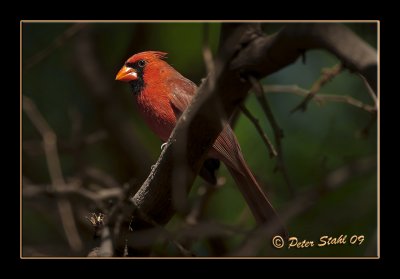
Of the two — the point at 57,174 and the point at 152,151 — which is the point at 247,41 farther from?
the point at 152,151

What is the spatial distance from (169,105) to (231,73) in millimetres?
1422

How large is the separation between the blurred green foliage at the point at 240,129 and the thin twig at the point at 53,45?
4cm

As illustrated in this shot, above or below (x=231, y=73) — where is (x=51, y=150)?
below

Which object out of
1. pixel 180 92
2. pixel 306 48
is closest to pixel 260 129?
pixel 306 48

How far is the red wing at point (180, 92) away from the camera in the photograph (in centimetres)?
376

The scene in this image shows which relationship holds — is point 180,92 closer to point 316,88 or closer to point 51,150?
point 51,150

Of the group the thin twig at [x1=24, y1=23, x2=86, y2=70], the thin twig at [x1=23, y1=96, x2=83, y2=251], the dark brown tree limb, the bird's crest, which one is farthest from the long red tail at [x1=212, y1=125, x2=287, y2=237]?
the thin twig at [x1=24, y1=23, x2=86, y2=70]

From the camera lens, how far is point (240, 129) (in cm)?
421

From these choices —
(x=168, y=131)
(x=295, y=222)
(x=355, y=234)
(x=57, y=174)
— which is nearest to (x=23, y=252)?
(x=57, y=174)

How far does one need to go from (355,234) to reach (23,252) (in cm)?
182

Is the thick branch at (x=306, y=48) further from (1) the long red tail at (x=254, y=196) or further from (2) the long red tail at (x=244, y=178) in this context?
(1) the long red tail at (x=254, y=196)

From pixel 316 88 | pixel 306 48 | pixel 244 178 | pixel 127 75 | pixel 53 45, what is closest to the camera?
pixel 306 48

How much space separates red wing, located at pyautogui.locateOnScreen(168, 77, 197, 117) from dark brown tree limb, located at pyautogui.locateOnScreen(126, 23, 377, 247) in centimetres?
71

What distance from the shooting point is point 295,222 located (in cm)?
359
